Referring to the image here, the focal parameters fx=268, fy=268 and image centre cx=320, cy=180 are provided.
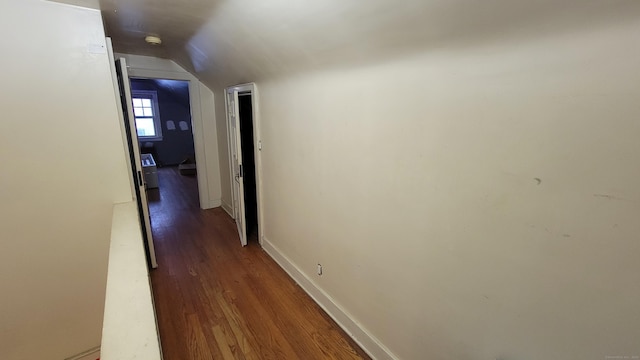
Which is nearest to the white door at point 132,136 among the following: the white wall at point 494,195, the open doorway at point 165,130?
the white wall at point 494,195

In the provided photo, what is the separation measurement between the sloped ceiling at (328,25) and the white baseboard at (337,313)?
182 centimetres

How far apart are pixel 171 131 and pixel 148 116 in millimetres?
690

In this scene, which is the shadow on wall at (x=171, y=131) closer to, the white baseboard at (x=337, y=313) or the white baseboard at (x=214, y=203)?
the white baseboard at (x=214, y=203)

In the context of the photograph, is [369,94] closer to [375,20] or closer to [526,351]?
A: [375,20]

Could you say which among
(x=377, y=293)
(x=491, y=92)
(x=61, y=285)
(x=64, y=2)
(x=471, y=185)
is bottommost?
(x=61, y=285)

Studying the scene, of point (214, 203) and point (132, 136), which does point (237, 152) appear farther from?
point (214, 203)

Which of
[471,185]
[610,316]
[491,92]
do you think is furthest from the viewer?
[471,185]

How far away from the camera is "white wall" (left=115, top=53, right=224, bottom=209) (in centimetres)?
357

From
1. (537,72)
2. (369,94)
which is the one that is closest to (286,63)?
(369,94)

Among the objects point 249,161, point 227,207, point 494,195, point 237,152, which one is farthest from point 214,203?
point 494,195

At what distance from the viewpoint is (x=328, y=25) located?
144 centimetres

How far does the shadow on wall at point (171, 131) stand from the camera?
762 centimetres

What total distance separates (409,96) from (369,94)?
29 cm

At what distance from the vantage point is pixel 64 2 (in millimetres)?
1804
